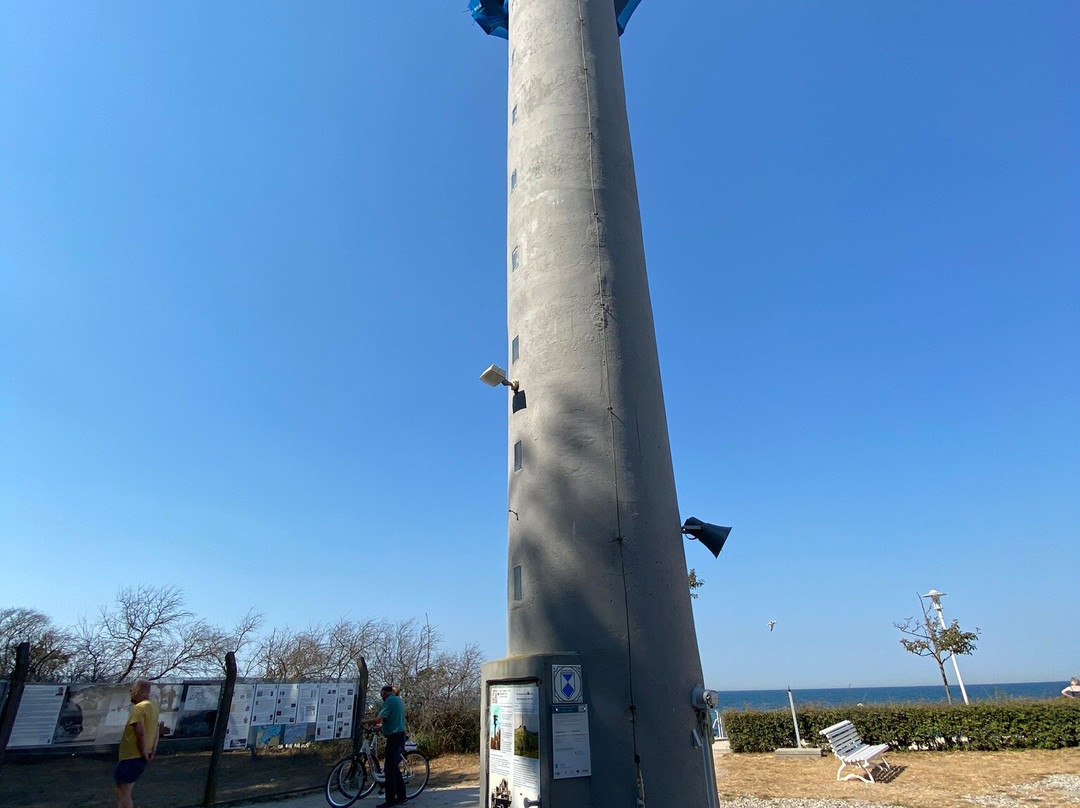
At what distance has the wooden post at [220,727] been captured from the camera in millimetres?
9438

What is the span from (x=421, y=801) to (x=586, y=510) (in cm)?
642

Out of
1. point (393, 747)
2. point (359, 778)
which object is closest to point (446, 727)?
point (359, 778)

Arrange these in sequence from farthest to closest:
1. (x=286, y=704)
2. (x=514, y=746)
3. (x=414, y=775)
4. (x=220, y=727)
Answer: (x=414, y=775) < (x=286, y=704) < (x=220, y=727) < (x=514, y=746)

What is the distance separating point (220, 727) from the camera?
32.0ft

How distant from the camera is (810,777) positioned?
11.8 m

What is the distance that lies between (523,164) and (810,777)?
39.6 feet

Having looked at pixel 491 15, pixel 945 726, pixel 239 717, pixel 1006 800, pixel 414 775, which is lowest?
pixel 1006 800

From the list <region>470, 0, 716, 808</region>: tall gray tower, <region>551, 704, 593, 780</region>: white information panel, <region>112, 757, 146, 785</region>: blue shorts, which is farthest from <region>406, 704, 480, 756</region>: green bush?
<region>551, 704, 593, 780</region>: white information panel

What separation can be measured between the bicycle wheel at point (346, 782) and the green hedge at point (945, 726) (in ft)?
33.4

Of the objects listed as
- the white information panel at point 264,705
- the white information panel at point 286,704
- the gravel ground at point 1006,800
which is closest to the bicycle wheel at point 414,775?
the white information panel at point 286,704

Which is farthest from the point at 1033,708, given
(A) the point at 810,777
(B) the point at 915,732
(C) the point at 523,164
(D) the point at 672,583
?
(C) the point at 523,164

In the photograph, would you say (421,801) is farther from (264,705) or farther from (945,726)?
(945,726)

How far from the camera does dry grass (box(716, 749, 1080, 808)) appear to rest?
32.1 feet

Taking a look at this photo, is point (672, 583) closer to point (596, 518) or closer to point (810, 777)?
point (596, 518)
